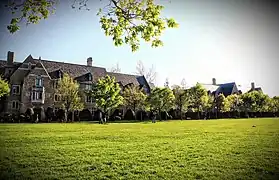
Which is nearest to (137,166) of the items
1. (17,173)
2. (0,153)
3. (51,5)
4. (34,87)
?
(17,173)

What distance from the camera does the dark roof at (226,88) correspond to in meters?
68.7

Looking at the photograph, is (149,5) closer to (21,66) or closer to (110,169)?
(110,169)

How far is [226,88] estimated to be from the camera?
70125 millimetres

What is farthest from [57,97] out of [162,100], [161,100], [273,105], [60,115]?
[273,105]

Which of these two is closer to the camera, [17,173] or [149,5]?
[17,173]

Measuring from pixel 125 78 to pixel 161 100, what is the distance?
14.6 m

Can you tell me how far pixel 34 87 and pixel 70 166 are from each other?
36628 millimetres

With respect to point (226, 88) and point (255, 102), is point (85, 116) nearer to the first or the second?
point (255, 102)

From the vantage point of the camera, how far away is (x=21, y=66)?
37.2m

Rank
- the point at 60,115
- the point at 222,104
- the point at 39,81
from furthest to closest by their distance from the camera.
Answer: the point at 222,104 → the point at 39,81 → the point at 60,115

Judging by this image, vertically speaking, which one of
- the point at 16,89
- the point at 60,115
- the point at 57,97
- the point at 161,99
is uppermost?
the point at 16,89

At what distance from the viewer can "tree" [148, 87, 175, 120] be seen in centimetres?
3912

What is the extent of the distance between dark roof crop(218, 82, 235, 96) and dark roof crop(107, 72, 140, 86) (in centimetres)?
3173

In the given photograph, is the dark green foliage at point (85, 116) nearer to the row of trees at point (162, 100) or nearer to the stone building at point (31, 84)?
the row of trees at point (162, 100)
